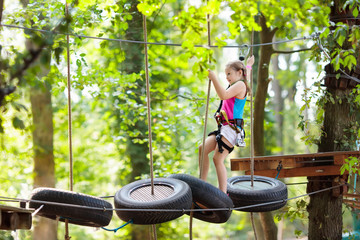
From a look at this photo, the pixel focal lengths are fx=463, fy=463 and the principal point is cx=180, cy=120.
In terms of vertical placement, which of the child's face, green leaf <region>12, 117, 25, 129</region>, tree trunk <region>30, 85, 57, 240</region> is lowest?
tree trunk <region>30, 85, 57, 240</region>

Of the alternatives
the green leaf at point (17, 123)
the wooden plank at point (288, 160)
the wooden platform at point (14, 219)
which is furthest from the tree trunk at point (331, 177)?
the green leaf at point (17, 123)

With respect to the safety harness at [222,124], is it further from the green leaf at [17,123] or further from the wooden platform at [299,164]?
the green leaf at [17,123]

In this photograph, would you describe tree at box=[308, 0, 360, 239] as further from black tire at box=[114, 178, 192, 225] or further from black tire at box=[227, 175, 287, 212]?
black tire at box=[114, 178, 192, 225]

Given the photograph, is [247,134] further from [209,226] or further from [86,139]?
[209,226]

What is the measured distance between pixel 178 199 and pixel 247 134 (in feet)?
12.9

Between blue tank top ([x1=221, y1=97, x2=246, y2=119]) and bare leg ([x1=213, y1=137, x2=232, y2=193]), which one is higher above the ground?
blue tank top ([x1=221, y1=97, x2=246, y2=119])

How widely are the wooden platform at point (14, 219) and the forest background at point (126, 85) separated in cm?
27

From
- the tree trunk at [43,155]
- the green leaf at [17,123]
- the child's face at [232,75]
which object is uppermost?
the child's face at [232,75]

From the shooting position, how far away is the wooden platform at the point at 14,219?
322 centimetres

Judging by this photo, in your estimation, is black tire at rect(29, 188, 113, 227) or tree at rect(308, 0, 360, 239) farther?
tree at rect(308, 0, 360, 239)

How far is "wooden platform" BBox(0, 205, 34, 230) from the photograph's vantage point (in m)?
3.22

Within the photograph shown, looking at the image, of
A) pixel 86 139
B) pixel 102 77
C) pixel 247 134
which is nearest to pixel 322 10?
pixel 247 134

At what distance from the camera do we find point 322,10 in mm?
3371

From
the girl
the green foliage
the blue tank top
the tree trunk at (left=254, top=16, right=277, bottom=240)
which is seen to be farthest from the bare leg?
the tree trunk at (left=254, top=16, right=277, bottom=240)
